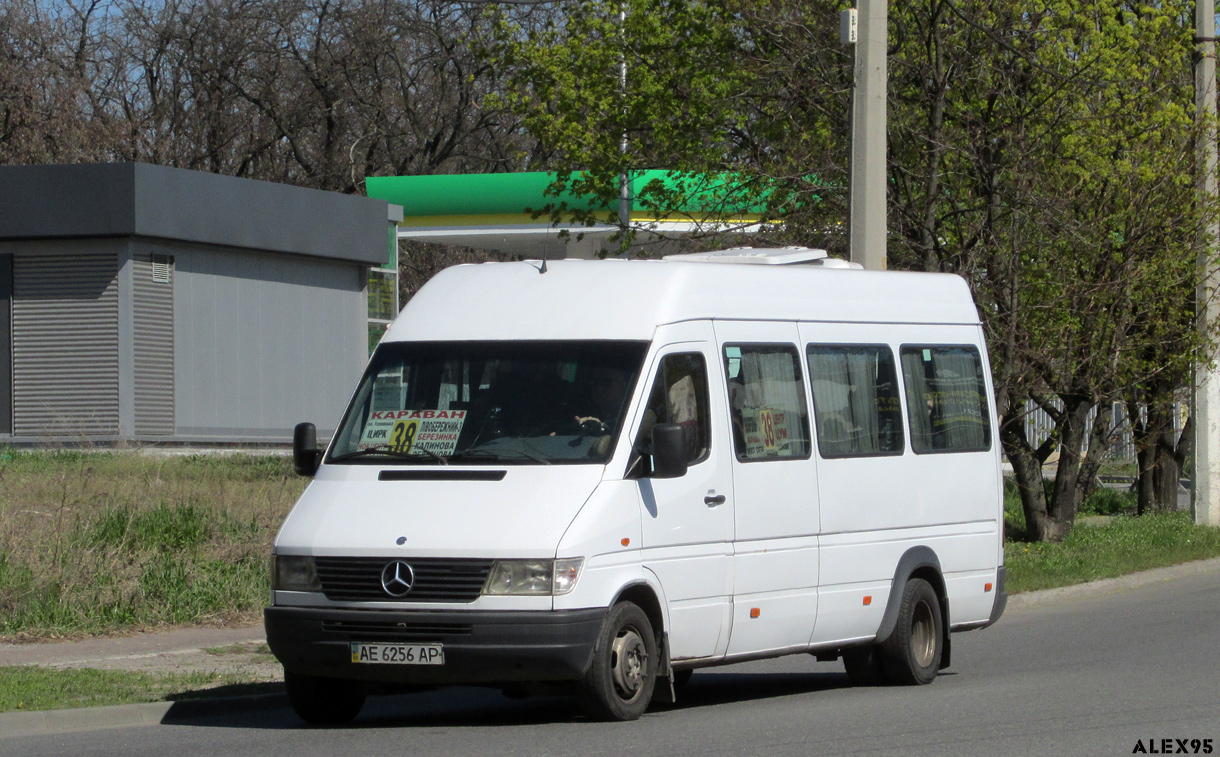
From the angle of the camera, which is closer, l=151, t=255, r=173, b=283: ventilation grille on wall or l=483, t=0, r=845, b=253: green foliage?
l=483, t=0, r=845, b=253: green foliage

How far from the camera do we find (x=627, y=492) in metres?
8.73

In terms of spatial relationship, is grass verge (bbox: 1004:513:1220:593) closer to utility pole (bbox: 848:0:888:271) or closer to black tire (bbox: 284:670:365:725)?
utility pole (bbox: 848:0:888:271)

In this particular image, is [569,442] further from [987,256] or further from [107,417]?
[107,417]

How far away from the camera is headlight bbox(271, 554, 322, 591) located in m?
8.66

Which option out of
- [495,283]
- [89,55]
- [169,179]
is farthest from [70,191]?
[495,283]

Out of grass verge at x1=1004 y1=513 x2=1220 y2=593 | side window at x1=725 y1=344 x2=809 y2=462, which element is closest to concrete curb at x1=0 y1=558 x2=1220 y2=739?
side window at x1=725 y1=344 x2=809 y2=462

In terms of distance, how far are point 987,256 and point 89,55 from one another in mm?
32356

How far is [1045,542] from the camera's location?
67.2 ft

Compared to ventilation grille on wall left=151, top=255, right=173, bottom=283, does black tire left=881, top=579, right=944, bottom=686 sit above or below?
below

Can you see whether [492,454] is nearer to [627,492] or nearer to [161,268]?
[627,492]

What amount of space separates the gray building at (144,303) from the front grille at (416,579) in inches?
825

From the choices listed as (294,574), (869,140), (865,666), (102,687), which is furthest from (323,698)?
(869,140)

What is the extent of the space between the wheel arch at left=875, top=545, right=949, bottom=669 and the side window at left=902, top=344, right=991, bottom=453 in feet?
2.28

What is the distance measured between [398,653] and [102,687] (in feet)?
7.82
